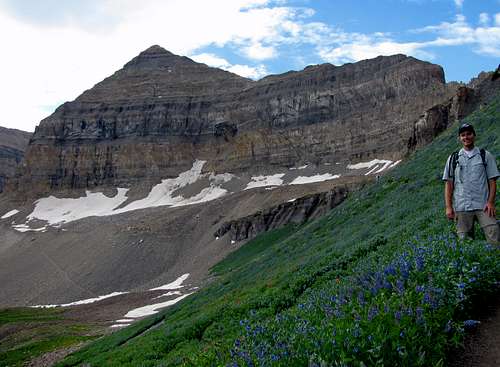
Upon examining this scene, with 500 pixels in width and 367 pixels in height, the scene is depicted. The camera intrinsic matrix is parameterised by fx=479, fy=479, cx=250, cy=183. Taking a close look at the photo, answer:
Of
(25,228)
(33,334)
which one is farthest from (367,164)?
(25,228)

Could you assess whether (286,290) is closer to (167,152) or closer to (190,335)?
(190,335)

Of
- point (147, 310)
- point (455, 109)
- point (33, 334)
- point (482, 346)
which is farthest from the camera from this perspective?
point (455, 109)

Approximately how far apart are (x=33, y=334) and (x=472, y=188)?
119 ft

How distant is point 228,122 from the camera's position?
135m

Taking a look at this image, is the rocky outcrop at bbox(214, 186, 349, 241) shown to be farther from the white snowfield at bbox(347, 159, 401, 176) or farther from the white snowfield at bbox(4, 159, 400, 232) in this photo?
the white snowfield at bbox(4, 159, 400, 232)

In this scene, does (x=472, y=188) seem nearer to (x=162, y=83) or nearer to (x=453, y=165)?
(x=453, y=165)

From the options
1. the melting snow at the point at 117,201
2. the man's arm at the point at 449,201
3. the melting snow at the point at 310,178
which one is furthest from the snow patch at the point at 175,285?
the melting snow at the point at 117,201

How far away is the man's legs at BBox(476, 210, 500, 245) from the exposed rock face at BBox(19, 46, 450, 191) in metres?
88.0

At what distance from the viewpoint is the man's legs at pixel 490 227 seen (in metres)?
7.22

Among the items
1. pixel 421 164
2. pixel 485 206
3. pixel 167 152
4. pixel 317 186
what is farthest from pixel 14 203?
pixel 485 206

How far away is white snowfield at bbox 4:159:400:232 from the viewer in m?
109

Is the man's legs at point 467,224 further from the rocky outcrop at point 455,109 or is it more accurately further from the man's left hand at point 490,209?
the rocky outcrop at point 455,109

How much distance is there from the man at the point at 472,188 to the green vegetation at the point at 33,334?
2411 centimetres

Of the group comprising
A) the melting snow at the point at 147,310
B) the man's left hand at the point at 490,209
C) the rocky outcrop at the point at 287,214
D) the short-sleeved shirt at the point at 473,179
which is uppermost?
the short-sleeved shirt at the point at 473,179
